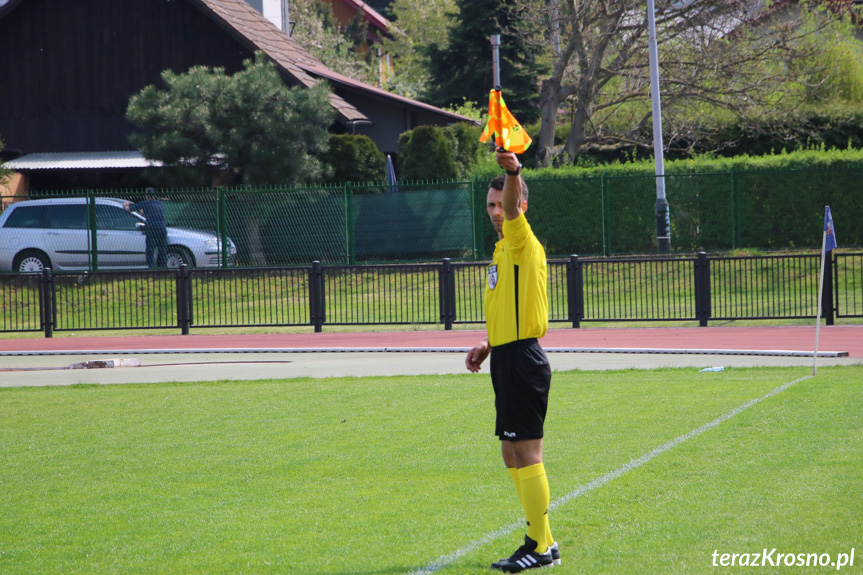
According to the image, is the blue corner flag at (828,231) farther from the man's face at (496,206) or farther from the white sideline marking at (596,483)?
the man's face at (496,206)

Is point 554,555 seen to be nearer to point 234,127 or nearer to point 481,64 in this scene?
point 234,127

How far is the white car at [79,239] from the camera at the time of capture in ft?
77.9

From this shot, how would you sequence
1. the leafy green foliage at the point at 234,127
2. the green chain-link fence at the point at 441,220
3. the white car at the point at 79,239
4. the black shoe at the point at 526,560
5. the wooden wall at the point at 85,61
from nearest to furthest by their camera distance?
the black shoe at the point at 526,560 → the white car at the point at 79,239 → the green chain-link fence at the point at 441,220 → the leafy green foliage at the point at 234,127 → the wooden wall at the point at 85,61

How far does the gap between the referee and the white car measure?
19.8 m

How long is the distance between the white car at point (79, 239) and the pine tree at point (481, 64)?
752 inches

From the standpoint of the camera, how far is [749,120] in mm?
30312

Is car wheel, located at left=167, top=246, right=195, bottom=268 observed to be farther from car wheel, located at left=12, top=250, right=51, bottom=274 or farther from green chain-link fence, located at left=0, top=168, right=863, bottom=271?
car wheel, located at left=12, top=250, right=51, bottom=274

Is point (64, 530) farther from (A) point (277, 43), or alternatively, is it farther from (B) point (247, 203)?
(A) point (277, 43)

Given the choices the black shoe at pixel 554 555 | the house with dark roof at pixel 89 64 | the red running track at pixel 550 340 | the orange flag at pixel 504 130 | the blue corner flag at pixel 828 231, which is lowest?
the black shoe at pixel 554 555

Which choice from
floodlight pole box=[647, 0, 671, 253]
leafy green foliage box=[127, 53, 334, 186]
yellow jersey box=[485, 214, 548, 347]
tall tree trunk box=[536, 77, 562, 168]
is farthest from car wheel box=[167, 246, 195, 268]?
yellow jersey box=[485, 214, 548, 347]

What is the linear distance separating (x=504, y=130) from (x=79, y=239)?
72.1 feet

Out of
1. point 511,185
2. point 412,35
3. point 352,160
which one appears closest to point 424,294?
point 352,160

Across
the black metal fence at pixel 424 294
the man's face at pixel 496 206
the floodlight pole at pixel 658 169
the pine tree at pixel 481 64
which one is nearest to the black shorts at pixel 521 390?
the man's face at pixel 496 206

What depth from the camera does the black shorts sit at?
15.9 feet
